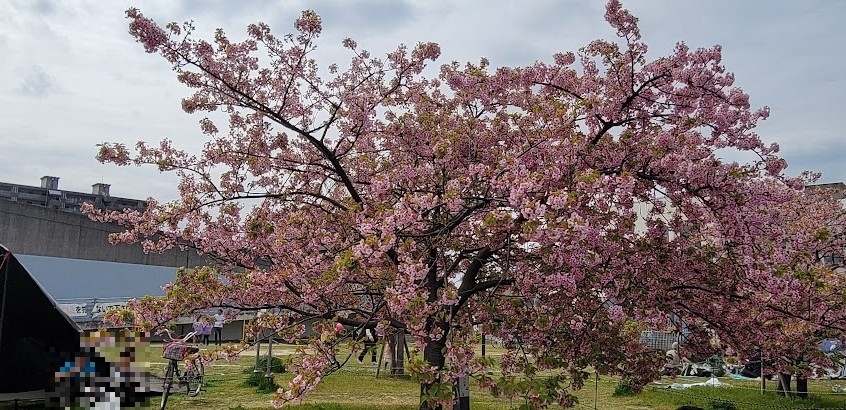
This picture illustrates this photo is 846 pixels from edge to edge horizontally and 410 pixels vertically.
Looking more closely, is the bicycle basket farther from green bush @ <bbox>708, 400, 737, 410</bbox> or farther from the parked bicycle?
green bush @ <bbox>708, 400, 737, 410</bbox>

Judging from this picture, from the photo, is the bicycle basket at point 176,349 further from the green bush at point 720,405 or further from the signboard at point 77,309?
the signboard at point 77,309

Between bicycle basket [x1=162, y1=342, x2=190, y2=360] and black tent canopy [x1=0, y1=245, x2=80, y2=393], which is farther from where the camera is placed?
black tent canopy [x1=0, y1=245, x2=80, y2=393]

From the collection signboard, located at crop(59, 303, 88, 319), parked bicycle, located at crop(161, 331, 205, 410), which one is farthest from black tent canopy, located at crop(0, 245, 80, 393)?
signboard, located at crop(59, 303, 88, 319)

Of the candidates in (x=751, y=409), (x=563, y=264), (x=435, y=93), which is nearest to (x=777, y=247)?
(x=563, y=264)

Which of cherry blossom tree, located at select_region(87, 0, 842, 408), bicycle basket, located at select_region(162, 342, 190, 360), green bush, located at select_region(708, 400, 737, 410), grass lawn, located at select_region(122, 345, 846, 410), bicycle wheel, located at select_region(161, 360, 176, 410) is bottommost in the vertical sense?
grass lawn, located at select_region(122, 345, 846, 410)

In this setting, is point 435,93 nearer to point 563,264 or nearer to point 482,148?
point 482,148

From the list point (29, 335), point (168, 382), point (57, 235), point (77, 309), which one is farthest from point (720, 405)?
point (57, 235)

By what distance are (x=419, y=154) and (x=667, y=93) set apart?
223cm

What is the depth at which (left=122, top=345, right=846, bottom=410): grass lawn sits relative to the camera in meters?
8.99

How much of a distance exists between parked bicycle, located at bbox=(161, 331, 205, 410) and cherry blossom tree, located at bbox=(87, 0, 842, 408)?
391 millimetres

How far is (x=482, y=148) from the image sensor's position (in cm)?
546

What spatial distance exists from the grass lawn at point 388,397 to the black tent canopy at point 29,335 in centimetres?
226

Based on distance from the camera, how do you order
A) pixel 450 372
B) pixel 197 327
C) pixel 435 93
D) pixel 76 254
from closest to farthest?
pixel 450 372 < pixel 197 327 < pixel 435 93 < pixel 76 254

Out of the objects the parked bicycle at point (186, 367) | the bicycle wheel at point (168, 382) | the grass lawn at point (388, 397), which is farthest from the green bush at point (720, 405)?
the bicycle wheel at point (168, 382)
